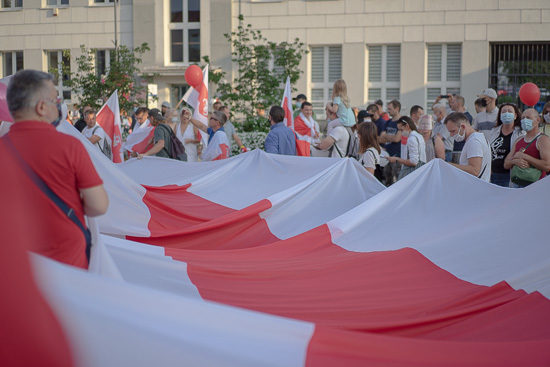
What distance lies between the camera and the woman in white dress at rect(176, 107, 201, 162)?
11.8 meters

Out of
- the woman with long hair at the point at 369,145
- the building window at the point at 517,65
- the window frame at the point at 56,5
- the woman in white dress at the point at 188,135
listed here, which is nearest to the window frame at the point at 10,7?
the window frame at the point at 56,5

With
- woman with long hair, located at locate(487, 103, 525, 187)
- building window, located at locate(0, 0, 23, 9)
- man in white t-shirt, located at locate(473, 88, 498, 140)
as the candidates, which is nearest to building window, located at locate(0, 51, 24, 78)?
building window, located at locate(0, 0, 23, 9)

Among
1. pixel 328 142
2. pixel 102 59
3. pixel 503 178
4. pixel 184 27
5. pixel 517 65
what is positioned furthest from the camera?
pixel 102 59

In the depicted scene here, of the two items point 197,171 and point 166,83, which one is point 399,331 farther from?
point 166,83

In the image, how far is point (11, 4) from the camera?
27.6 meters

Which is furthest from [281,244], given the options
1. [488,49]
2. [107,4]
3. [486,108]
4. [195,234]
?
[107,4]

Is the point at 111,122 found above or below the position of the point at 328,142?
above

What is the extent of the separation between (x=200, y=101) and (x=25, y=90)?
958cm

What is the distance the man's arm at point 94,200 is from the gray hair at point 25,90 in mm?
472

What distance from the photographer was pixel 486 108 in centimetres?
1143

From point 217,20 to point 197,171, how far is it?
16.8m

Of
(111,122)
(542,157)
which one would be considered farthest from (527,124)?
(111,122)

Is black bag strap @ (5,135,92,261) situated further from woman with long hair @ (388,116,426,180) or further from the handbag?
woman with long hair @ (388,116,426,180)

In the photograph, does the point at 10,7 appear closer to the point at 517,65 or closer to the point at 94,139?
the point at 94,139
